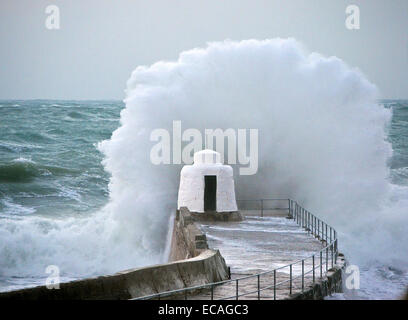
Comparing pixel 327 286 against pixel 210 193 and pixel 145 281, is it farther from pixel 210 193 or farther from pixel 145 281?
pixel 210 193

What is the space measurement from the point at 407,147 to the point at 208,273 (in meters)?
35.0

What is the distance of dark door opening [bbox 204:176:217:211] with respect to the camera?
22562mm

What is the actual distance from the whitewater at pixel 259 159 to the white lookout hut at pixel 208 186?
2123mm

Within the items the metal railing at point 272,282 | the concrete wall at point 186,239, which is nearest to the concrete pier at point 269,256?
the metal railing at point 272,282

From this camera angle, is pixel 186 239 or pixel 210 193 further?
pixel 210 193

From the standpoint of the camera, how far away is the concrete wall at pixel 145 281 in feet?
31.1

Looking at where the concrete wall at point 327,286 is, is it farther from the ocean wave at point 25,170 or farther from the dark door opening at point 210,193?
the ocean wave at point 25,170

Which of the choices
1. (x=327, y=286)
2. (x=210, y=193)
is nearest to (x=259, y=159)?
(x=210, y=193)

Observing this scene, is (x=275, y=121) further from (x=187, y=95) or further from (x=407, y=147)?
(x=407, y=147)

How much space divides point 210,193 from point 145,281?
38.4ft

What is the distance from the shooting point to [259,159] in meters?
28.3
